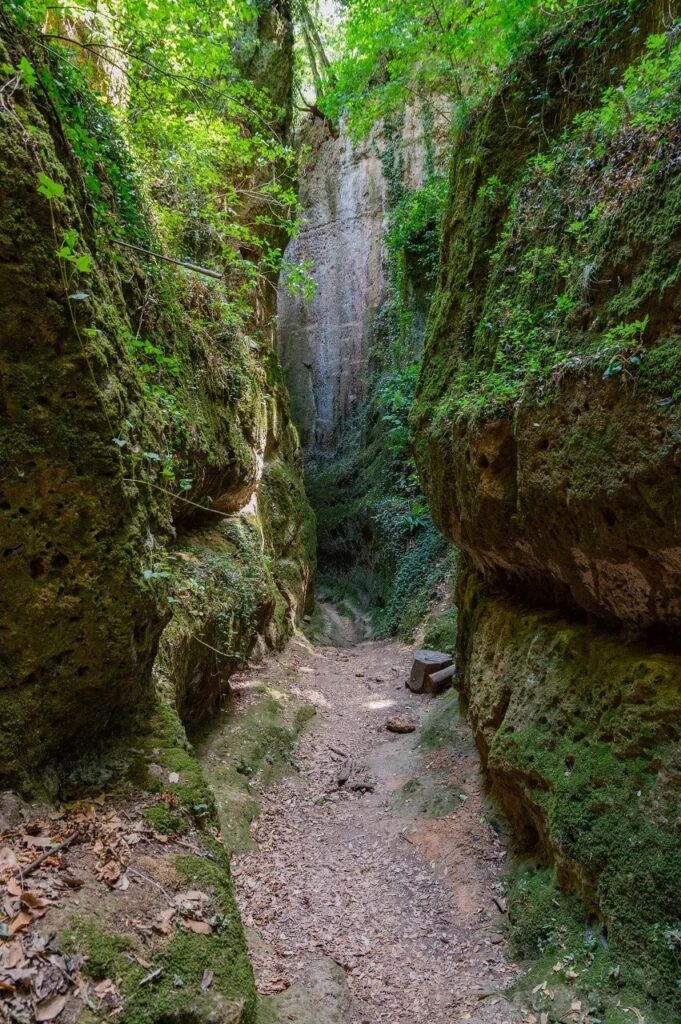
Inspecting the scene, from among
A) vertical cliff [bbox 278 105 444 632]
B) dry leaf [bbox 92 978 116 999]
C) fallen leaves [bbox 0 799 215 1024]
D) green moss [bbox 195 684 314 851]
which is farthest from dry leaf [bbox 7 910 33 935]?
vertical cliff [bbox 278 105 444 632]

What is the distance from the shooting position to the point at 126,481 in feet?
12.6

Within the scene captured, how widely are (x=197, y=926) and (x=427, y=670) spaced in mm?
7327

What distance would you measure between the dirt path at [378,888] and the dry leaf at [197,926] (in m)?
1.34

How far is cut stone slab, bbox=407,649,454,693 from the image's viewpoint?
10.1m

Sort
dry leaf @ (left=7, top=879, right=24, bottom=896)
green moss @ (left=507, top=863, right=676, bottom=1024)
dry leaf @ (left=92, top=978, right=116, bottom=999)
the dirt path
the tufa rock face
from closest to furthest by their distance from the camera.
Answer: dry leaf @ (left=92, top=978, right=116, bottom=999) < dry leaf @ (left=7, top=879, right=24, bottom=896) < green moss @ (left=507, top=863, right=676, bottom=1024) < the dirt path < the tufa rock face

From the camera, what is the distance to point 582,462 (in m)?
4.40

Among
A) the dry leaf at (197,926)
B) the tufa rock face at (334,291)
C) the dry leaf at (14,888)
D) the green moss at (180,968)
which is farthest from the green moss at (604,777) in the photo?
the tufa rock face at (334,291)

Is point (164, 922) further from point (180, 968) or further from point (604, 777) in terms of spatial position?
point (604, 777)

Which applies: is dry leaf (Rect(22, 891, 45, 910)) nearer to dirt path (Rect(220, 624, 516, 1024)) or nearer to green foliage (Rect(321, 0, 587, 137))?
dirt path (Rect(220, 624, 516, 1024))

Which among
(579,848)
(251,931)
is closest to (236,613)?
(251,931)

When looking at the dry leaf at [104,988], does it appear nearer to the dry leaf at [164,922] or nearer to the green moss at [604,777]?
the dry leaf at [164,922]

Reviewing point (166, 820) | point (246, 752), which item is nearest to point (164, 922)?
point (166, 820)

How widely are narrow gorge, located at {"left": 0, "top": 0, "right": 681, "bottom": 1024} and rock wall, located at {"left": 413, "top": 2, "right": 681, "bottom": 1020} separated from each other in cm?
3

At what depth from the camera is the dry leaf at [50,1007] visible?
2.49 m
